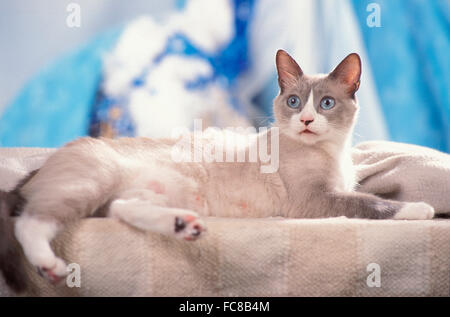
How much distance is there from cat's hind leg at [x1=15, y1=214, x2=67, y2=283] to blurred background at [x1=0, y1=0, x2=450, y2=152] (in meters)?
2.25

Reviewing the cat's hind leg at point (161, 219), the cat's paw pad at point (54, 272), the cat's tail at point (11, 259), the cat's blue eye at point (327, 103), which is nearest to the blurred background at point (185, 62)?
the cat's blue eye at point (327, 103)

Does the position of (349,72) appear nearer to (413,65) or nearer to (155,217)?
(155,217)

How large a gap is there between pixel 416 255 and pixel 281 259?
1.55 feet

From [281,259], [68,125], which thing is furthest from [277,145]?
[68,125]

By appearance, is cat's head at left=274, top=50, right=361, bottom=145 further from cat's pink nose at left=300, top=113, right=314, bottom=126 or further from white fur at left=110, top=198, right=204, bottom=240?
white fur at left=110, top=198, right=204, bottom=240

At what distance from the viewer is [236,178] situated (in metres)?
2.00

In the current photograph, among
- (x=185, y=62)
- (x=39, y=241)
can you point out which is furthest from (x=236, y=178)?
(x=185, y=62)

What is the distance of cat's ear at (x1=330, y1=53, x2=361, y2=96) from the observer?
6.70ft

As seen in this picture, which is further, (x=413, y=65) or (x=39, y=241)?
(x=413, y=65)

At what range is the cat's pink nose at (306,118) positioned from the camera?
1.97m

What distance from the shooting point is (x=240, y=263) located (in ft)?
4.79

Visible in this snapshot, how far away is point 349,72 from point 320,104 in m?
0.22
